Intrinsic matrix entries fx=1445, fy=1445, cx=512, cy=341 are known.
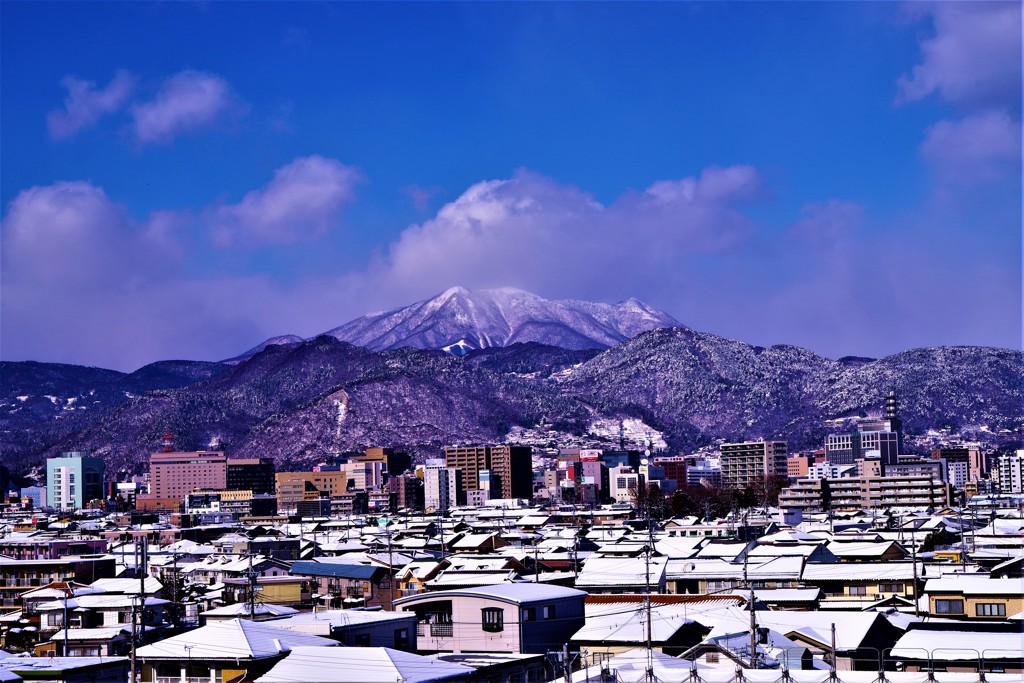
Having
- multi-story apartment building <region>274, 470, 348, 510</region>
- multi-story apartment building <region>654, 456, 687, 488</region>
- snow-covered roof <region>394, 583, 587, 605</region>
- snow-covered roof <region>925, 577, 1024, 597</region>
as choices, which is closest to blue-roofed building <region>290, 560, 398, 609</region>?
snow-covered roof <region>394, 583, 587, 605</region>

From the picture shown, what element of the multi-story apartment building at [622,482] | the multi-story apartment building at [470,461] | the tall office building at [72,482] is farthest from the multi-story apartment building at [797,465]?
the tall office building at [72,482]

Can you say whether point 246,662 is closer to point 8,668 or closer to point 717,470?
point 8,668

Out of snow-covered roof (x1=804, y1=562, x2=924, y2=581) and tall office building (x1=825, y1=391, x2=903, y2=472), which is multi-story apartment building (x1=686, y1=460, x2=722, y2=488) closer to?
tall office building (x1=825, y1=391, x2=903, y2=472)

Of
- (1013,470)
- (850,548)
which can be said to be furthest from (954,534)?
(1013,470)

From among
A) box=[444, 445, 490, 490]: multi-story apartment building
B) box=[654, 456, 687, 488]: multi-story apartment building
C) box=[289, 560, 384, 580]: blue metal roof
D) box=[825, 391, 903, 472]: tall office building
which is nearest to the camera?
box=[289, 560, 384, 580]: blue metal roof

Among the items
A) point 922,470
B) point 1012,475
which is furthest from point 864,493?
point 1012,475

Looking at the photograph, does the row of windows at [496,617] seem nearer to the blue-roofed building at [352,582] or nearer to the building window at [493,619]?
the building window at [493,619]
